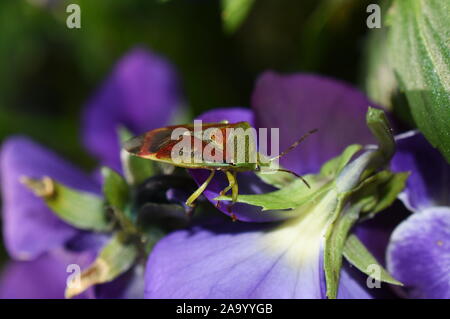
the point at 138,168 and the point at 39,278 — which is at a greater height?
the point at 138,168

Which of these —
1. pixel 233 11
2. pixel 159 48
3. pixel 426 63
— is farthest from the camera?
pixel 159 48

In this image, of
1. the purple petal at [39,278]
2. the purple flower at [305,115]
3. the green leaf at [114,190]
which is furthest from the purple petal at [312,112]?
the purple petal at [39,278]

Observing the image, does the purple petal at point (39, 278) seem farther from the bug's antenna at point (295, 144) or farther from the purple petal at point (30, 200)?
the bug's antenna at point (295, 144)

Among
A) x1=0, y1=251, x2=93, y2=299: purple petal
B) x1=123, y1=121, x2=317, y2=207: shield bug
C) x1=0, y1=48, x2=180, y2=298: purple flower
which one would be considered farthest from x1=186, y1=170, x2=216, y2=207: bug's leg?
x1=0, y1=251, x2=93, y2=299: purple petal

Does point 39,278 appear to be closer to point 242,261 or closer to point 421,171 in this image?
point 242,261

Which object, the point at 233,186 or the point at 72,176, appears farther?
the point at 72,176

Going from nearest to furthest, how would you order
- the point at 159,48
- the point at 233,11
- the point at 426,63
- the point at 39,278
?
the point at 426,63
the point at 233,11
the point at 39,278
the point at 159,48

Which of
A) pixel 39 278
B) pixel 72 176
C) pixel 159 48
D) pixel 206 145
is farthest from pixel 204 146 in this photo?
pixel 159 48
